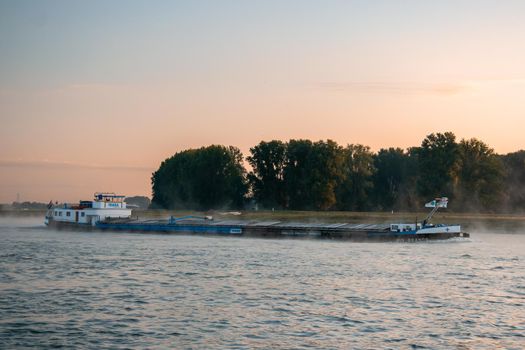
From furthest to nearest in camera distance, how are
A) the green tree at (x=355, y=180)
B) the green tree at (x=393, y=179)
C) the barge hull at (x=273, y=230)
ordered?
the green tree at (x=393, y=179)
the green tree at (x=355, y=180)
the barge hull at (x=273, y=230)

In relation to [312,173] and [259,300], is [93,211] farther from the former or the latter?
[259,300]

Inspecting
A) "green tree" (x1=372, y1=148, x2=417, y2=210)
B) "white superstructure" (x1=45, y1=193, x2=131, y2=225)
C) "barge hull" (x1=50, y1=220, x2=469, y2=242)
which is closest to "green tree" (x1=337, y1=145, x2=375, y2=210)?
"green tree" (x1=372, y1=148, x2=417, y2=210)

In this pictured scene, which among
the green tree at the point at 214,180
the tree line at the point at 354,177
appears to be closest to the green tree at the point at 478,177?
the tree line at the point at 354,177

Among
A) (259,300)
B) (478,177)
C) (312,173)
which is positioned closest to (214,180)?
(312,173)

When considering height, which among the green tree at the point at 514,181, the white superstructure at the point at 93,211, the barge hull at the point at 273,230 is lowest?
the barge hull at the point at 273,230

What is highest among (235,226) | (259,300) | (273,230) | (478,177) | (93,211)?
(478,177)

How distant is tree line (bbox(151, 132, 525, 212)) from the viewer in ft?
478

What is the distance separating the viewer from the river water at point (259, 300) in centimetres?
3028

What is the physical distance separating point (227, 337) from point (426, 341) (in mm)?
9743

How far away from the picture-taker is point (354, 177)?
172000mm

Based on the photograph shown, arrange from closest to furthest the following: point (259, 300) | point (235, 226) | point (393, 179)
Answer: point (259, 300) < point (235, 226) < point (393, 179)

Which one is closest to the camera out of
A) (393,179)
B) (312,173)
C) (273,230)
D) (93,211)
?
(273,230)

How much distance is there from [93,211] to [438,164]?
8083 centimetres

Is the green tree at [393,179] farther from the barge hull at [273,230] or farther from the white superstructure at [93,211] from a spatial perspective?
the white superstructure at [93,211]
